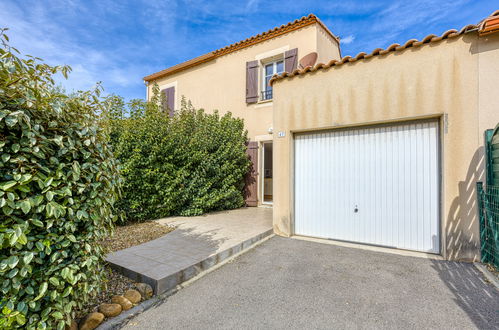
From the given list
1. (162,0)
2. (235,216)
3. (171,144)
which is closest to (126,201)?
(171,144)

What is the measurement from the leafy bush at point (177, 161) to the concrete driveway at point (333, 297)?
3322 mm

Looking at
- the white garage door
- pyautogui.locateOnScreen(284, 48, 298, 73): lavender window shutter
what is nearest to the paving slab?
the white garage door

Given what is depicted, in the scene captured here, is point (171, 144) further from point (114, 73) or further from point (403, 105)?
point (114, 73)

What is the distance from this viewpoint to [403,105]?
13.2 ft

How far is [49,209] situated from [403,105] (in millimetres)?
4933

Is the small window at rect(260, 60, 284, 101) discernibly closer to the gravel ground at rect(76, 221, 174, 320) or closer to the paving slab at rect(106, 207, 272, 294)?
the paving slab at rect(106, 207, 272, 294)

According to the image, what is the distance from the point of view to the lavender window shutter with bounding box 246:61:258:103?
853cm

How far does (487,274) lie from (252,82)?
7693 millimetres

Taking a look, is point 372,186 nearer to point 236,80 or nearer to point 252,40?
point 236,80

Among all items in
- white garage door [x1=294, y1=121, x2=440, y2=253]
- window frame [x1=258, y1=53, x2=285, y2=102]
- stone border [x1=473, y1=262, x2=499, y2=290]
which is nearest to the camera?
stone border [x1=473, y1=262, x2=499, y2=290]

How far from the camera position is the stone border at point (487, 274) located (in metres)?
3.01

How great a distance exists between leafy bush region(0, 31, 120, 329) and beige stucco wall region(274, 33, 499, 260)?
4.10 meters

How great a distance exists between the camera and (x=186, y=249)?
13.3 ft

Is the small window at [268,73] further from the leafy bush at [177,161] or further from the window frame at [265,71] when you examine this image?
the leafy bush at [177,161]
